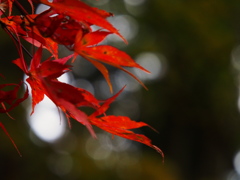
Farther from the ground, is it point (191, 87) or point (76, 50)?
point (76, 50)

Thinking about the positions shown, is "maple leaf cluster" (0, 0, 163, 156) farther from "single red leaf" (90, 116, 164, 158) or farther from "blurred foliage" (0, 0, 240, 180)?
"blurred foliage" (0, 0, 240, 180)

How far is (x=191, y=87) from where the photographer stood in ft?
12.8

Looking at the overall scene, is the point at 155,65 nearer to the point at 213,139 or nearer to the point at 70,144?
the point at 213,139

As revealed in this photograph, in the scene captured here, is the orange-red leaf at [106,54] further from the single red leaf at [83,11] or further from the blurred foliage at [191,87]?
the blurred foliage at [191,87]

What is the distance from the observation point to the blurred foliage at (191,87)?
352 cm

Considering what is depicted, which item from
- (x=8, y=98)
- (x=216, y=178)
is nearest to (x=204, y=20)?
(x=216, y=178)

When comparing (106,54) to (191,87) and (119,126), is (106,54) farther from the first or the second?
(191,87)

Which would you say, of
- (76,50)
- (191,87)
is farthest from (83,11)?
(191,87)

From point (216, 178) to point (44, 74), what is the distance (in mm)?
3652

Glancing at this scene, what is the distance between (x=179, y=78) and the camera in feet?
12.9

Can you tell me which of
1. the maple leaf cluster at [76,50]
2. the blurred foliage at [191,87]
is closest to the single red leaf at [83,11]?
the maple leaf cluster at [76,50]

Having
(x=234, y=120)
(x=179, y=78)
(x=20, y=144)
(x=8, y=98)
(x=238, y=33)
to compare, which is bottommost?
(x=234, y=120)

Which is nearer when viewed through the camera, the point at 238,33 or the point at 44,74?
the point at 44,74

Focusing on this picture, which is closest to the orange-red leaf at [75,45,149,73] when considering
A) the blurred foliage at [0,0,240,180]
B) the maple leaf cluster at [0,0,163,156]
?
the maple leaf cluster at [0,0,163,156]
